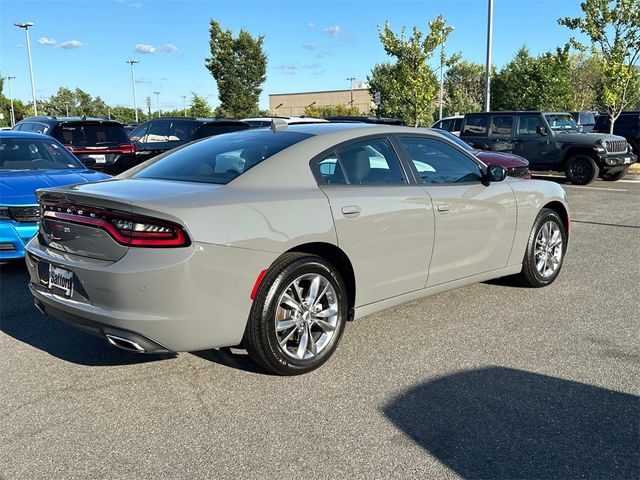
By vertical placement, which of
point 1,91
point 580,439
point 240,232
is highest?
point 1,91

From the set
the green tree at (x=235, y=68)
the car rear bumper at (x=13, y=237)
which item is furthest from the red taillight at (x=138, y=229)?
the green tree at (x=235, y=68)

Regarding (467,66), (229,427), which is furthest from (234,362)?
(467,66)

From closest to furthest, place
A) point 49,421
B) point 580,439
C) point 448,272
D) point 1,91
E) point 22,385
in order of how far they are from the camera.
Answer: point 580,439, point 49,421, point 22,385, point 448,272, point 1,91

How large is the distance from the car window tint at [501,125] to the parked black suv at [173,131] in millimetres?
6637

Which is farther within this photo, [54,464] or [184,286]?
[184,286]

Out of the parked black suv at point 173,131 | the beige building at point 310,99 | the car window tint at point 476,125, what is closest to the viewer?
the parked black suv at point 173,131

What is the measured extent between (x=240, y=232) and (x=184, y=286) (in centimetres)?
44

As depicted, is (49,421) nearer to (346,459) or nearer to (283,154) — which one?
(346,459)

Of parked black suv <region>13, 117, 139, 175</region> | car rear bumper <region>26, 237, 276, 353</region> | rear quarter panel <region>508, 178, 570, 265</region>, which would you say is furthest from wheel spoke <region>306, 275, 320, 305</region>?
parked black suv <region>13, 117, 139, 175</region>

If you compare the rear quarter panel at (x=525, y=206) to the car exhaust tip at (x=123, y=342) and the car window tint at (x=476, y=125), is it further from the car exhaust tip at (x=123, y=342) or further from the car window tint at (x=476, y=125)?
the car window tint at (x=476, y=125)

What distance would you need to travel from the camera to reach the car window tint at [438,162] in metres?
4.52

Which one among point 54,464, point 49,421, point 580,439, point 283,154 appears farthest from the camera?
point 283,154

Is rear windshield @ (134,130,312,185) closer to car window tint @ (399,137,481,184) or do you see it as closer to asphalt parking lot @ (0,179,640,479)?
car window tint @ (399,137,481,184)

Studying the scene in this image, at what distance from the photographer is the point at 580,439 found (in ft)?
9.59
